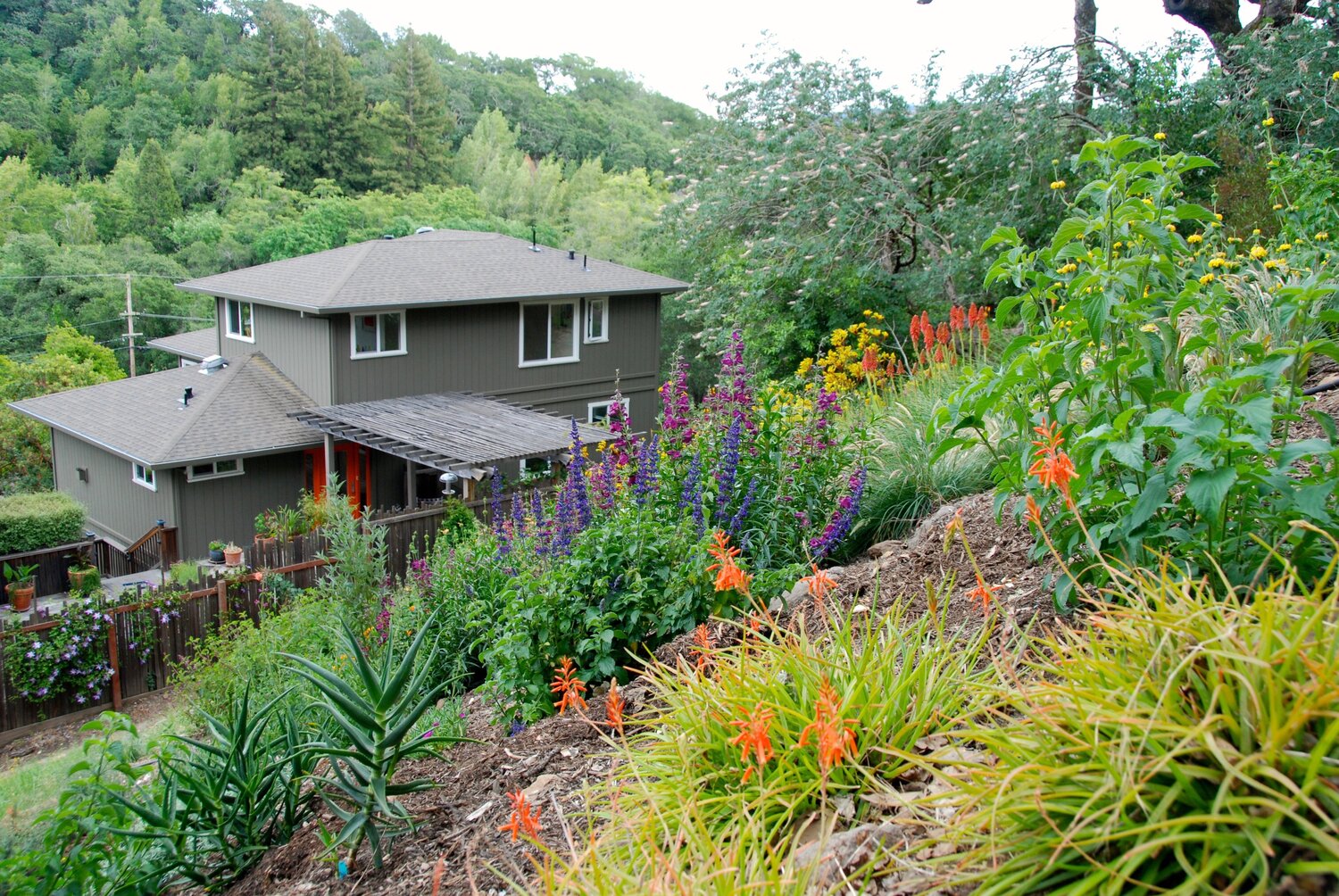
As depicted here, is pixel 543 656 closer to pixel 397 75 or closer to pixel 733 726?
pixel 733 726

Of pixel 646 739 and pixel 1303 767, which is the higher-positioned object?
pixel 1303 767

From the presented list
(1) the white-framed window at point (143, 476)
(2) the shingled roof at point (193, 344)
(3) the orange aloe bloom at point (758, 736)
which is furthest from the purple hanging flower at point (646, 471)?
(2) the shingled roof at point (193, 344)

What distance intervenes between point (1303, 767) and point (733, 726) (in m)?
1.29

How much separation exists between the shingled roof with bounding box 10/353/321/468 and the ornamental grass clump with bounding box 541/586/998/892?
48.4 feet

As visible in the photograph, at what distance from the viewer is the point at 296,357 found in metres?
17.7

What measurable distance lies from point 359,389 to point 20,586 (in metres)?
6.05

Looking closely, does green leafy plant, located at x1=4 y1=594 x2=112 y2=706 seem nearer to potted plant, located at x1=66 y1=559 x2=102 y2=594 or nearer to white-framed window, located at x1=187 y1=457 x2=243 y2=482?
potted plant, located at x1=66 y1=559 x2=102 y2=594

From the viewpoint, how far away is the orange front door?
1736 cm

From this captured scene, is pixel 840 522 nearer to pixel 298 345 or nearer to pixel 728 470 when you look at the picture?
pixel 728 470

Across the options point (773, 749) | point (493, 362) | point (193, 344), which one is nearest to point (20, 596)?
point (493, 362)

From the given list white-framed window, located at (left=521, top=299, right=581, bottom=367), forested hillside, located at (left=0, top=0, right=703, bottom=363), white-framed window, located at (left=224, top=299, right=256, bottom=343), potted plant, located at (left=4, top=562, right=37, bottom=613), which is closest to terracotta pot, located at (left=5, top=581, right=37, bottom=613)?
potted plant, located at (left=4, top=562, right=37, bottom=613)

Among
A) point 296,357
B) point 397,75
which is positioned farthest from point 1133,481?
point 397,75

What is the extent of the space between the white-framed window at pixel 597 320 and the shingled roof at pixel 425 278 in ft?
1.57

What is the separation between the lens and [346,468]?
17531 mm
